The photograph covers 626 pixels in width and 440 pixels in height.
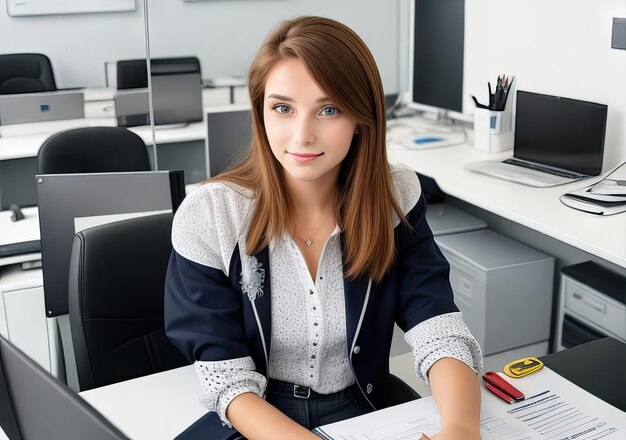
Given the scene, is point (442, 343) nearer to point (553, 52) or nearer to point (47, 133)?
point (553, 52)

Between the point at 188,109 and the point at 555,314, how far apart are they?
1810 millimetres

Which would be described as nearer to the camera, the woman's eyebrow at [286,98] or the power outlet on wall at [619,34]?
the woman's eyebrow at [286,98]

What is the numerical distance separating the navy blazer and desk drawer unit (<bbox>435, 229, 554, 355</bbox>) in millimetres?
1239

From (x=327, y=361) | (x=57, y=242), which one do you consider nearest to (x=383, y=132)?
(x=327, y=361)

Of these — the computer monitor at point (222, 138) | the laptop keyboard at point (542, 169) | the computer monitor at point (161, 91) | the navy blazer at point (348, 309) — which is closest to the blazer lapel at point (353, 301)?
the navy blazer at point (348, 309)

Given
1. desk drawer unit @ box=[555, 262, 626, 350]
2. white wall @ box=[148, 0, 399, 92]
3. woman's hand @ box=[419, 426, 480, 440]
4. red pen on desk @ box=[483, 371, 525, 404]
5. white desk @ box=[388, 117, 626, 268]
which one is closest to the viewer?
woman's hand @ box=[419, 426, 480, 440]

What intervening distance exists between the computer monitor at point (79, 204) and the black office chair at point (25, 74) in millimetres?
1443

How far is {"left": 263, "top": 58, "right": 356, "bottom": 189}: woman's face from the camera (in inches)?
46.5

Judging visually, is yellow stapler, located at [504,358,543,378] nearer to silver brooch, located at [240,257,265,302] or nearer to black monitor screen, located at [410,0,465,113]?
silver brooch, located at [240,257,265,302]

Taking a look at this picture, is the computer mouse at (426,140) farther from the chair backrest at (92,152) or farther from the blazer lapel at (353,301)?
the blazer lapel at (353,301)

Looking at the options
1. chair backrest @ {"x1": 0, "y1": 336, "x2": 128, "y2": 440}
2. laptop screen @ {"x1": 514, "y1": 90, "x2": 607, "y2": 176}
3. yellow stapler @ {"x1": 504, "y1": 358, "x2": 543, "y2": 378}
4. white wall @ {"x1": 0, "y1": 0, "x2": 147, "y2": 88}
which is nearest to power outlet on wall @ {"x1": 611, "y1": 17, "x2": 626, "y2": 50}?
laptop screen @ {"x1": 514, "y1": 90, "x2": 607, "y2": 176}

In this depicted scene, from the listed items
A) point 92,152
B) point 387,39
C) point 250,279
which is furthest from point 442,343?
point 387,39

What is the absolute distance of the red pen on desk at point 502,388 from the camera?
1.15 m

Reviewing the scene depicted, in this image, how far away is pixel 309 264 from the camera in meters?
1.31
